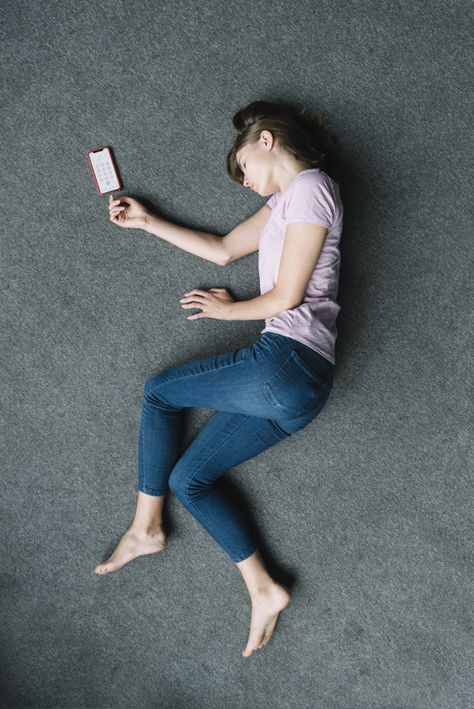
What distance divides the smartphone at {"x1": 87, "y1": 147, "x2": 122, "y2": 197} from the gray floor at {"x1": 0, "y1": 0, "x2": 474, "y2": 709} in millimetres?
38

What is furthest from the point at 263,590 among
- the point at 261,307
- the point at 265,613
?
the point at 261,307

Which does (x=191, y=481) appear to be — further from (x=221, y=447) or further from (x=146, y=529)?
(x=146, y=529)

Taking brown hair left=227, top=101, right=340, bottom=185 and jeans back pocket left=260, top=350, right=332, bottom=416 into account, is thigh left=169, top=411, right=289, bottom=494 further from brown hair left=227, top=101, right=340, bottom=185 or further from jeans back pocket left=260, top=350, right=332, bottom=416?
brown hair left=227, top=101, right=340, bottom=185

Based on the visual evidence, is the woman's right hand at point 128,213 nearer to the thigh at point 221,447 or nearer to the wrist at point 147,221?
the wrist at point 147,221

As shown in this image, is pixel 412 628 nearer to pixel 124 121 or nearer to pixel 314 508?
pixel 314 508

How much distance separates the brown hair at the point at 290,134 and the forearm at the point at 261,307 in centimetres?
38

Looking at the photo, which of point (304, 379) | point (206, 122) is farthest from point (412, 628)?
point (206, 122)

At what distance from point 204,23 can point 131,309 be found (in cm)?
97

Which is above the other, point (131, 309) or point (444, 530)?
point (131, 309)

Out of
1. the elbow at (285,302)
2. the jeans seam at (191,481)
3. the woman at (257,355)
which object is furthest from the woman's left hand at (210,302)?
the jeans seam at (191,481)

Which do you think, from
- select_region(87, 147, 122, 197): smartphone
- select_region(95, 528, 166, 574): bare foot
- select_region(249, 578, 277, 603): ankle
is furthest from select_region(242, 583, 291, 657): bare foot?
select_region(87, 147, 122, 197): smartphone

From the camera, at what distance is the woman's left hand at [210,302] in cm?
162

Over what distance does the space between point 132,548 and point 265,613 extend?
51 centimetres

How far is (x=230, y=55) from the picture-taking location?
1.68m
